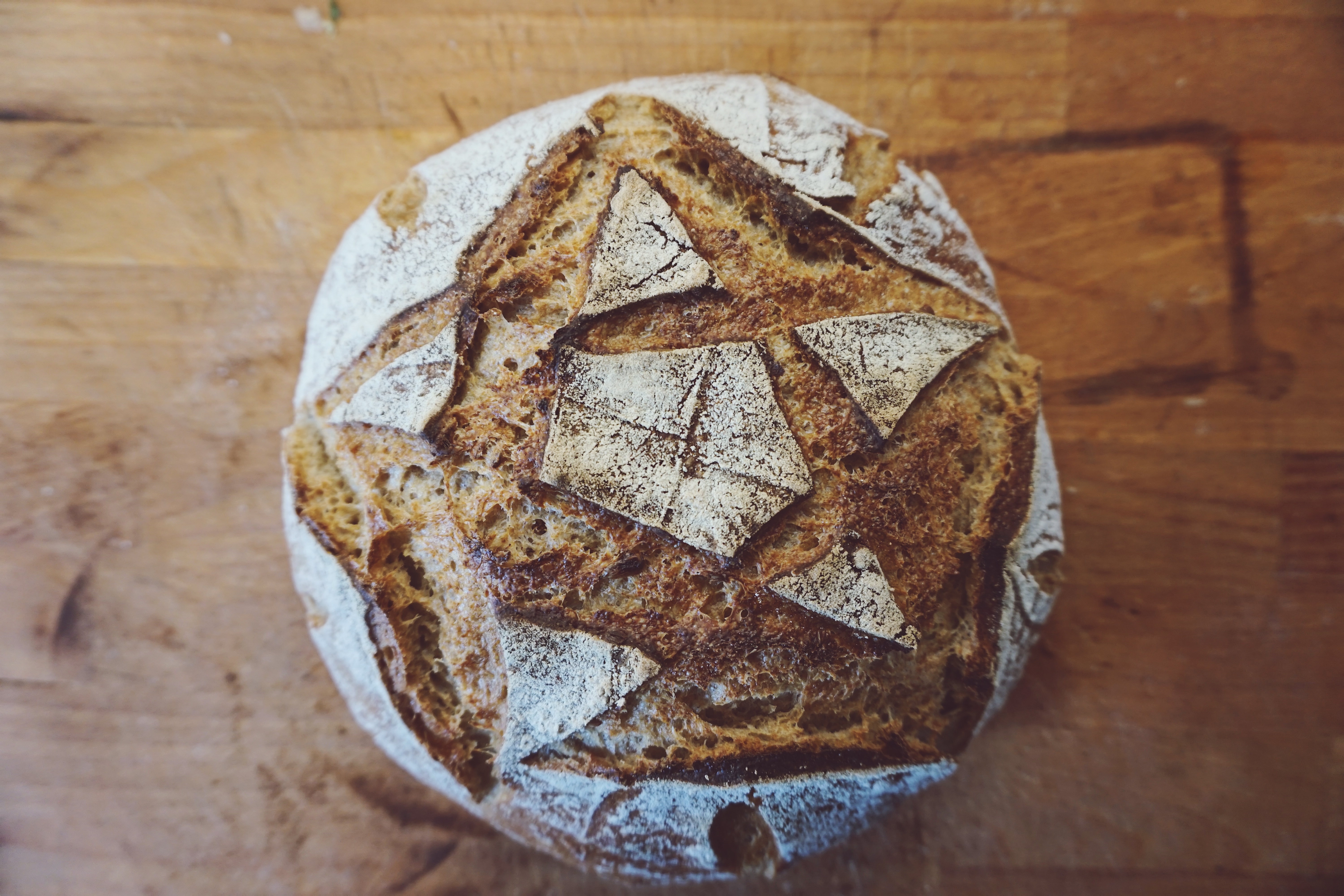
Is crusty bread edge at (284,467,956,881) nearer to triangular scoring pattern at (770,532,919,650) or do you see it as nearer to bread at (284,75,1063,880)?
bread at (284,75,1063,880)

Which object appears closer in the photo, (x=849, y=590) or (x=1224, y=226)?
(x=849, y=590)

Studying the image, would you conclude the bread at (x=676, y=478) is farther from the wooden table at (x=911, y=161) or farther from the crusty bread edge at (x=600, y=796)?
the wooden table at (x=911, y=161)

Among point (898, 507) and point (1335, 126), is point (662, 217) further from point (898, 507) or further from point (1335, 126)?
point (1335, 126)

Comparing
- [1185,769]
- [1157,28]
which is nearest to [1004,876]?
[1185,769]

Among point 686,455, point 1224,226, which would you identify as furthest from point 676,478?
point 1224,226

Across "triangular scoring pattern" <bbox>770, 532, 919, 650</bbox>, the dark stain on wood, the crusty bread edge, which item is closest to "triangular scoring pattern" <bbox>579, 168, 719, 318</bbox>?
"triangular scoring pattern" <bbox>770, 532, 919, 650</bbox>

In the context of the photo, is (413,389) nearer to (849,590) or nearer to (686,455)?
(686,455)
